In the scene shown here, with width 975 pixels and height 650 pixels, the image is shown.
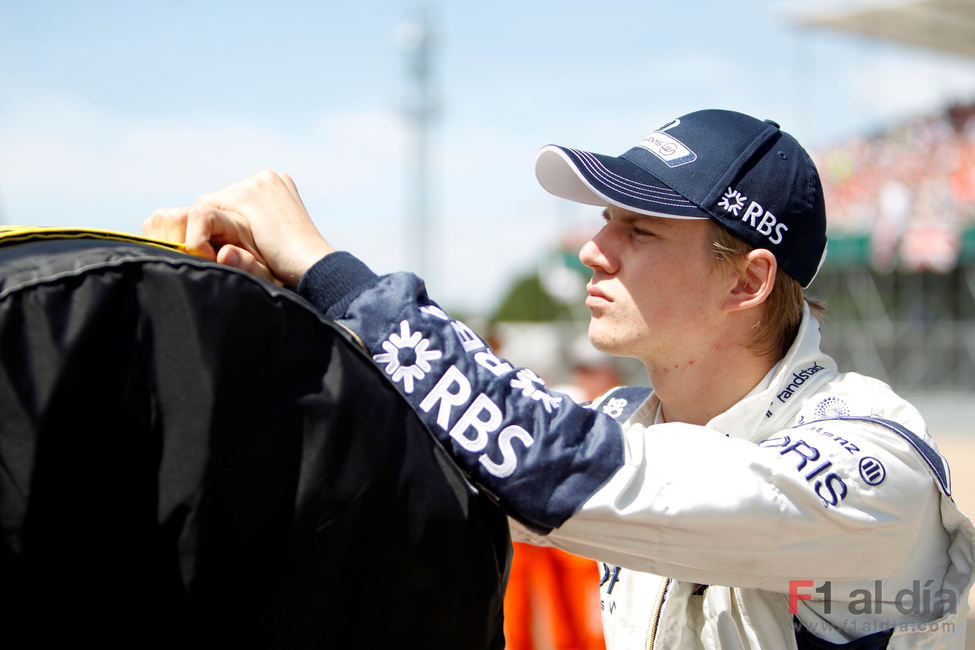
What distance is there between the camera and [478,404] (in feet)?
4.13

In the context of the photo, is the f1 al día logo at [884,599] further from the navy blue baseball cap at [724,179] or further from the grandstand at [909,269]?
the grandstand at [909,269]

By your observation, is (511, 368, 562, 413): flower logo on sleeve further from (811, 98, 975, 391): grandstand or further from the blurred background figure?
(811, 98, 975, 391): grandstand

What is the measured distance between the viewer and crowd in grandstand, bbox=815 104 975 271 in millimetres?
15992

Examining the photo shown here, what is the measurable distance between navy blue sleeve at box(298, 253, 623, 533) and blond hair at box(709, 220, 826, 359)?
22.7 inches

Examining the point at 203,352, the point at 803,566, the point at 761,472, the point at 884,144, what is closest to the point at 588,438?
the point at 761,472

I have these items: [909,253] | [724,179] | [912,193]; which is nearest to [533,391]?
[724,179]

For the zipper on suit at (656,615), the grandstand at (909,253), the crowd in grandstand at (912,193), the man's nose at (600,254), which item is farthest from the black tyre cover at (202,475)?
the crowd in grandstand at (912,193)

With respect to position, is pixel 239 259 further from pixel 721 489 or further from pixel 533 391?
pixel 721 489

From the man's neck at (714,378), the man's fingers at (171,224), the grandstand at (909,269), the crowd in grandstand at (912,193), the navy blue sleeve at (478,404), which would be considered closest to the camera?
the navy blue sleeve at (478,404)

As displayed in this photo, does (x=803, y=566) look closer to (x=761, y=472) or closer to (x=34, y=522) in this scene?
→ (x=761, y=472)

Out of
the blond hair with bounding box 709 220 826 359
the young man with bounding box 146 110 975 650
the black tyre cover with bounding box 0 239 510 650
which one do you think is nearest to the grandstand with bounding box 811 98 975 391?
the blond hair with bounding box 709 220 826 359

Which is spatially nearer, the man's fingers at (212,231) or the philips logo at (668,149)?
the man's fingers at (212,231)

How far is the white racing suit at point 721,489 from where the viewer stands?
49.7 inches

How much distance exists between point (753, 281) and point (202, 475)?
1170 mm
